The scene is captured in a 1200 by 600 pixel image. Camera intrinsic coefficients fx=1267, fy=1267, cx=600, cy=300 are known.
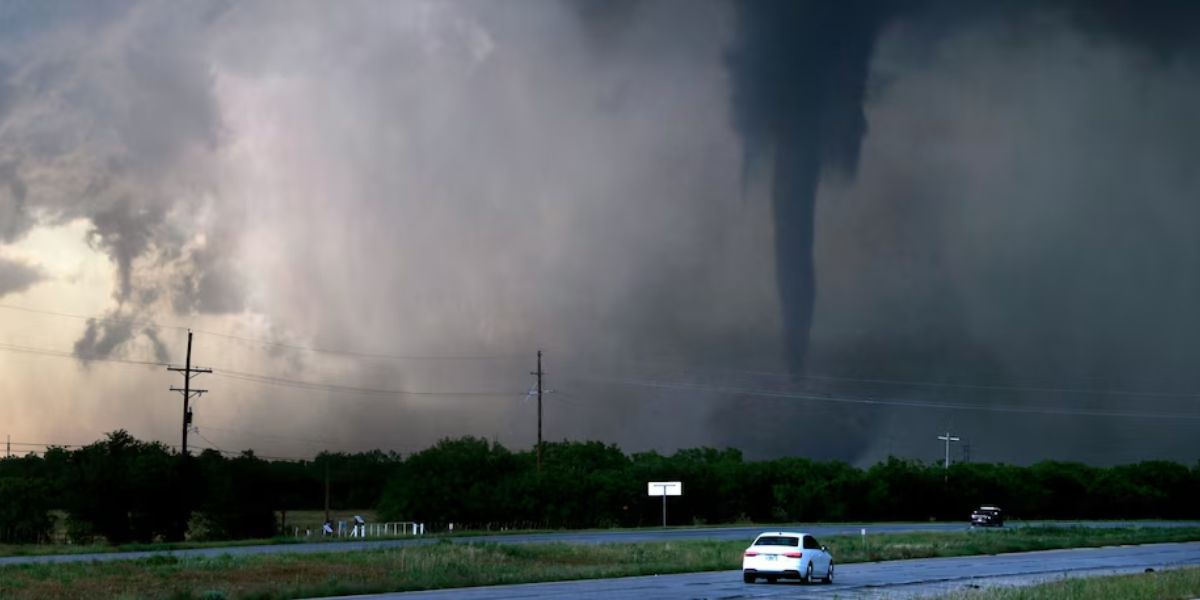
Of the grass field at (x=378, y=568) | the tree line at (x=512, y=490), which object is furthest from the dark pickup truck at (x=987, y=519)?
the grass field at (x=378, y=568)

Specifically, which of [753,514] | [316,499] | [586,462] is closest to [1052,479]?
[753,514]

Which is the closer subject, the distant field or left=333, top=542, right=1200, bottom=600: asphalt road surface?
left=333, top=542, right=1200, bottom=600: asphalt road surface

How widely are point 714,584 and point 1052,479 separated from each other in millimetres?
133955

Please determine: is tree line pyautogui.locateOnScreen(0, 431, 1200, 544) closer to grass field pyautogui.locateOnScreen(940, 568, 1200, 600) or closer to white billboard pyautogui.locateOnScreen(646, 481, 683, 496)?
white billboard pyautogui.locateOnScreen(646, 481, 683, 496)

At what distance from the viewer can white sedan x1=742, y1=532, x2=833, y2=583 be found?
43.5 metres

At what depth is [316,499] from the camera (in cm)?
12244

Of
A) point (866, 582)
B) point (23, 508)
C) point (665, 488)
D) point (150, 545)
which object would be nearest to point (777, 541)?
point (866, 582)

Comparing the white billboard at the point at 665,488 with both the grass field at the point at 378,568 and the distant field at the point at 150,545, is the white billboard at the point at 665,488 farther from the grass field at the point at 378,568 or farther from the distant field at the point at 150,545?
the grass field at the point at 378,568

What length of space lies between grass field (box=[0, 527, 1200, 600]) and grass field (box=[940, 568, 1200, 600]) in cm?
1593

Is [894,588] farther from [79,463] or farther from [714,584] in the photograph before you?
[79,463]

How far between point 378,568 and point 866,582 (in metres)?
19.0

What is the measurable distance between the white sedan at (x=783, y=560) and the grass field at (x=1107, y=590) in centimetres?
723

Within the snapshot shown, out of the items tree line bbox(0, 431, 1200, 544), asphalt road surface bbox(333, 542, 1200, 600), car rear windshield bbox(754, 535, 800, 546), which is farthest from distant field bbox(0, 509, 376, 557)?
car rear windshield bbox(754, 535, 800, 546)

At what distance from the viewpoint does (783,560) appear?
143 feet
